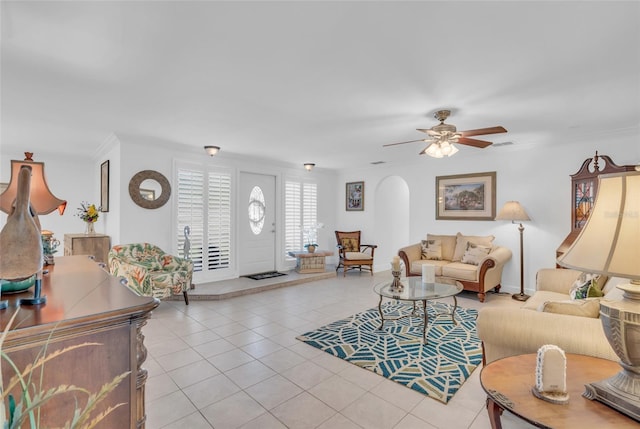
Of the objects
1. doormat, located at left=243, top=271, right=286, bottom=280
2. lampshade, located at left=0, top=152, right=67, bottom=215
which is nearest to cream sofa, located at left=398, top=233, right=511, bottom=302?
doormat, located at left=243, top=271, right=286, bottom=280

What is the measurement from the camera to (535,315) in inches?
79.4

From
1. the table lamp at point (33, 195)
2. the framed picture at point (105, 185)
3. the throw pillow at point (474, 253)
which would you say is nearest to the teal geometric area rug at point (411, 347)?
the throw pillow at point (474, 253)

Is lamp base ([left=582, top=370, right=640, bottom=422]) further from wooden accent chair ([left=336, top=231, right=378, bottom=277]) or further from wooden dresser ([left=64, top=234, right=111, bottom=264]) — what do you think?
wooden dresser ([left=64, top=234, right=111, bottom=264])

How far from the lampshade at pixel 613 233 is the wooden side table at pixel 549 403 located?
56 centimetres

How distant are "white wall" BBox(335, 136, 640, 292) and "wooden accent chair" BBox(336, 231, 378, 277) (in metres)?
1.02

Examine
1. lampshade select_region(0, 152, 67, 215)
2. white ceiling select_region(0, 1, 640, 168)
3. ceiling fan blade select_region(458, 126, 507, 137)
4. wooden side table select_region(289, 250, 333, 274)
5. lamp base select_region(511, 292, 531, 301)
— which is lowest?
lamp base select_region(511, 292, 531, 301)

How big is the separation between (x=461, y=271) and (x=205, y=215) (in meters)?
4.24

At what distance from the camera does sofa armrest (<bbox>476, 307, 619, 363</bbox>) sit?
5.82 feet

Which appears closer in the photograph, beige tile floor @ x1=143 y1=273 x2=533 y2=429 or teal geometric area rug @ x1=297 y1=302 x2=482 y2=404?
beige tile floor @ x1=143 y1=273 x2=533 y2=429

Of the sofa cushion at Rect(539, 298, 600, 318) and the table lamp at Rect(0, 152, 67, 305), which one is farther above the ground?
the table lamp at Rect(0, 152, 67, 305)

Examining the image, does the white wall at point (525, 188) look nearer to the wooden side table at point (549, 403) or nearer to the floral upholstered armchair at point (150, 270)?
the wooden side table at point (549, 403)

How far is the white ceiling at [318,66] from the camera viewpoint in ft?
5.79

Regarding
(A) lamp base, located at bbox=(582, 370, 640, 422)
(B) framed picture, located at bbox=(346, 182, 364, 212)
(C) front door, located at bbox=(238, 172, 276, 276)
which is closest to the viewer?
(A) lamp base, located at bbox=(582, 370, 640, 422)

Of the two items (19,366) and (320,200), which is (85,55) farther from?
(320,200)
